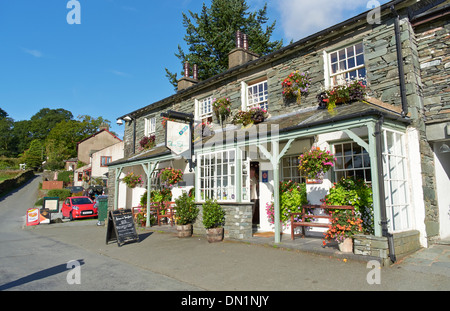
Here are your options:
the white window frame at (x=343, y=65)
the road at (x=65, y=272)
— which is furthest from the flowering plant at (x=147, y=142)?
the white window frame at (x=343, y=65)

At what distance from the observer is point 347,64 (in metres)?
8.75

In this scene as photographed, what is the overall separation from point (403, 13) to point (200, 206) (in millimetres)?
7580

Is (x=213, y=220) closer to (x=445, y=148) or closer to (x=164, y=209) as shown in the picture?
(x=164, y=209)

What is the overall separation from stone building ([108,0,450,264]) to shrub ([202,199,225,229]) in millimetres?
242

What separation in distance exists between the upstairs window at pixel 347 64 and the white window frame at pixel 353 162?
6.15 feet

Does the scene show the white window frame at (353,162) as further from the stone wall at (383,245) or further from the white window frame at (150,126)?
the white window frame at (150,126)

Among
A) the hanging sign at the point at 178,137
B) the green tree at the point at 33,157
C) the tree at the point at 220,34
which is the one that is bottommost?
the hanging sign at the point at 178,137

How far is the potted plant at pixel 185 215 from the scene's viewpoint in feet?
31.9

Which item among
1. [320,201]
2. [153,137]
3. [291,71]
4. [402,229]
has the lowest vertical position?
[402,229]

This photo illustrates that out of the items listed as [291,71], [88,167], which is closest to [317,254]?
[291,71]

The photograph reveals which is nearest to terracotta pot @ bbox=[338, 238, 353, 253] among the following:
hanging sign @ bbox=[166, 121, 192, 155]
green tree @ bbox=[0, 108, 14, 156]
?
hanging sign @ bbox=[166, 121, 192, 155]

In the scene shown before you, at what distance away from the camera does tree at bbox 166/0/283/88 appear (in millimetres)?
23953
